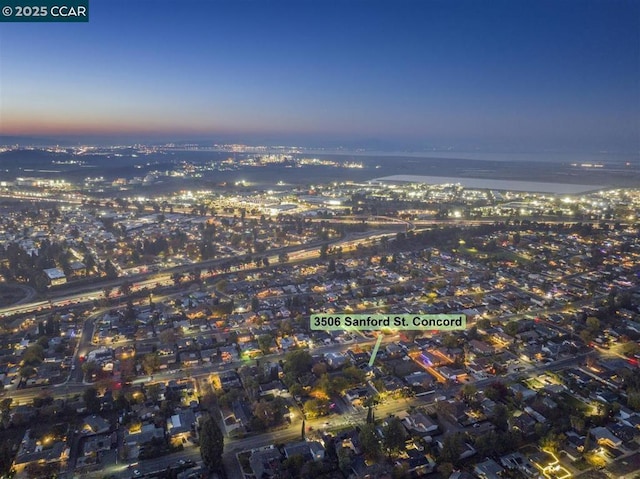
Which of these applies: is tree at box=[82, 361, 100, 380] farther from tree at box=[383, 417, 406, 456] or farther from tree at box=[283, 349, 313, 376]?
tree at box=[383, 417, 406, 456]

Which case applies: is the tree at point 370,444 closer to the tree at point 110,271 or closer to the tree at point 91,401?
the tree at point 91,401

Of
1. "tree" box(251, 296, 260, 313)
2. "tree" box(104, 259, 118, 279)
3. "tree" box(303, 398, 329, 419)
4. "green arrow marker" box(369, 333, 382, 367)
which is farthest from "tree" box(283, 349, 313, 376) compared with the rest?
"tree" box(104, 259, 118, 279)

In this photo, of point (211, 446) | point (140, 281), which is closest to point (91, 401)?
point (211, 446)

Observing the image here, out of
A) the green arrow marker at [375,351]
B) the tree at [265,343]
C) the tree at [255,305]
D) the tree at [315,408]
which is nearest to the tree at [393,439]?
the tree at [315,408]

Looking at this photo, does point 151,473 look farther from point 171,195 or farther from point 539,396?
point 171,195

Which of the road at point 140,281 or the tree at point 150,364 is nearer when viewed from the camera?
the tree at point 150,364

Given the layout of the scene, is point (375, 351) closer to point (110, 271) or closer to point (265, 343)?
point (265, 343)

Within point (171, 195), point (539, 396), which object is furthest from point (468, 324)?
point (171, 195)

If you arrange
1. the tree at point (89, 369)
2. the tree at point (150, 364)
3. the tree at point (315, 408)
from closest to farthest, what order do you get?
1. the tree at point (315, 408)
2. the tree at point (89, 369)
3. the tree at point (150, 364)
